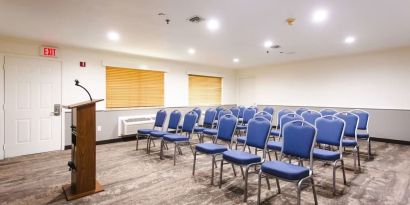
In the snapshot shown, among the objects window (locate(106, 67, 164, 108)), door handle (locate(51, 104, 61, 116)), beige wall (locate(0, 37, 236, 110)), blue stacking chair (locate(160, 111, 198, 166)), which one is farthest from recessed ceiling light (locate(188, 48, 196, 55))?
door handle (locate(51, 104, 61, 116))

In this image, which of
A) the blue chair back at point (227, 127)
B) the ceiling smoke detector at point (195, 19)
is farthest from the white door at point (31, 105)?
the blue chair back at point (227, 127)

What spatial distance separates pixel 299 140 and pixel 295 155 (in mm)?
178

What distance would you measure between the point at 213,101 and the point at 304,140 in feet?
20.5

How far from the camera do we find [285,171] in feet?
7.38

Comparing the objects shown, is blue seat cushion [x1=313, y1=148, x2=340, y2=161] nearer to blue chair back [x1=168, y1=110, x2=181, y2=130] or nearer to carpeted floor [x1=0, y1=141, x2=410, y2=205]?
carpeted floor [x1=0, y1=141, x2=410, y2=205]

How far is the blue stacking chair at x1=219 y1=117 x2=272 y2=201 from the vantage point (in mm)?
2712

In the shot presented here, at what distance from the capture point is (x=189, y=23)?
373cm

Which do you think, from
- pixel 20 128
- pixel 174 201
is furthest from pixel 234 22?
pixel 20 128

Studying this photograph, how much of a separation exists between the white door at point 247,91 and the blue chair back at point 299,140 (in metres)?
6.34

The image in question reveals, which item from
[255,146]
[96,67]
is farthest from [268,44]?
[96,67]

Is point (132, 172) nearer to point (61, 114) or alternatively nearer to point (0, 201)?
point (0, 201)

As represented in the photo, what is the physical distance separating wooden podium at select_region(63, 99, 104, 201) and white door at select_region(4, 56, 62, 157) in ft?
8.72

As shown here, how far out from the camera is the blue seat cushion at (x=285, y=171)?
2215mm

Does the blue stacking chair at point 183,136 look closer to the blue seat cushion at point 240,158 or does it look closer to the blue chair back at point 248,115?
the blue seat cushion at point 240,158
